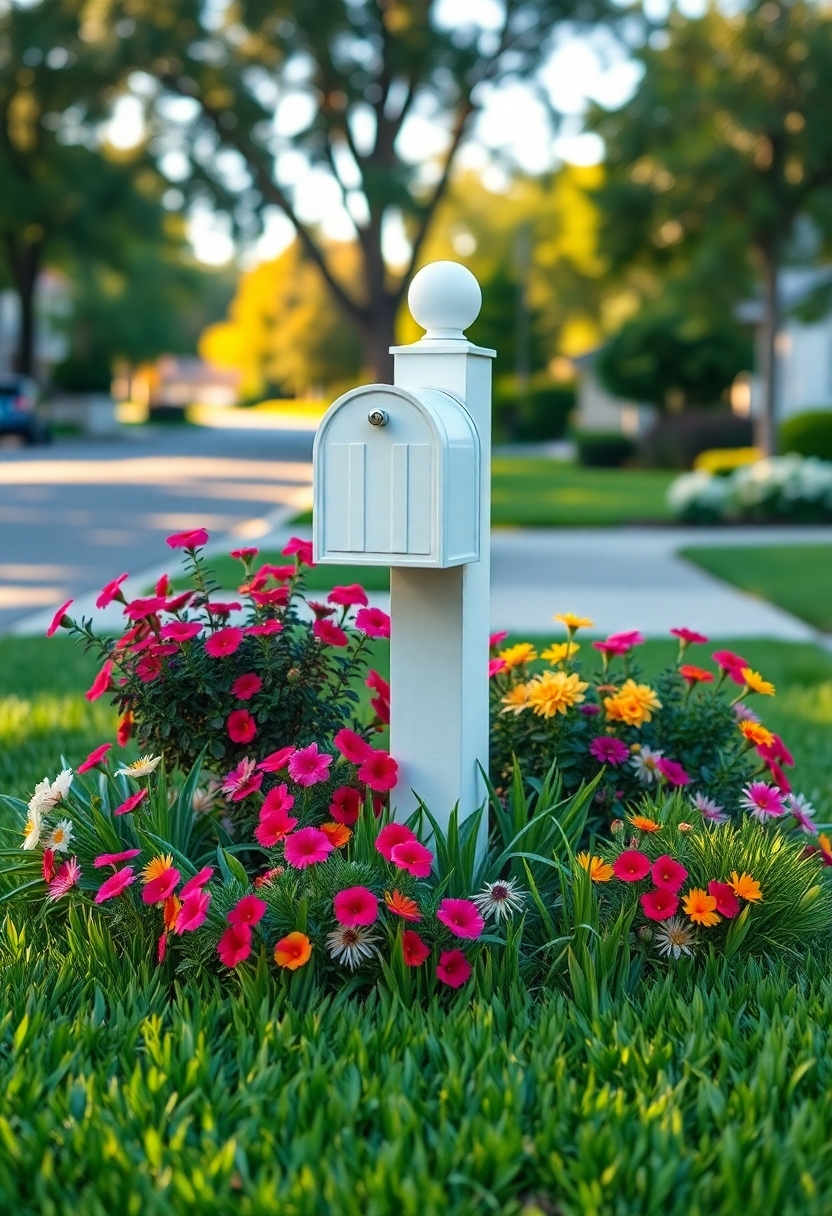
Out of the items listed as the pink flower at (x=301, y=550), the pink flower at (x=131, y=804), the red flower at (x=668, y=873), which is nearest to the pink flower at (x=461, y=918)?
the red flower at (x=668, y=873)

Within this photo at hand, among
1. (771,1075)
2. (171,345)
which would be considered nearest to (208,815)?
(771,1075)

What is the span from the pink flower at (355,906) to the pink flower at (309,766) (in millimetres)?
360

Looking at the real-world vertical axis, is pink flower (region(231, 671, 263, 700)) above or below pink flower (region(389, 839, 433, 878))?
above

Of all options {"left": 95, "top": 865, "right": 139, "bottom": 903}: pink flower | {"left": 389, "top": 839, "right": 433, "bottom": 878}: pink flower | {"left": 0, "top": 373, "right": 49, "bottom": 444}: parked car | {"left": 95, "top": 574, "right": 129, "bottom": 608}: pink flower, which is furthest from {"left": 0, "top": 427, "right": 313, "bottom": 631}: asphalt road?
{"left": 389, "top": 839, "right": 433, "bottom": 878}: pink flower

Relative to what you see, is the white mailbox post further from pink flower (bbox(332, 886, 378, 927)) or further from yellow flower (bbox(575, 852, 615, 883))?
pink flower (bbox(332, 886, 378, 927))

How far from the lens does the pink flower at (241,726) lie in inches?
134

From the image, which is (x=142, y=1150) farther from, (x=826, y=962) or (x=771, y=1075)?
(x=826, y=962)

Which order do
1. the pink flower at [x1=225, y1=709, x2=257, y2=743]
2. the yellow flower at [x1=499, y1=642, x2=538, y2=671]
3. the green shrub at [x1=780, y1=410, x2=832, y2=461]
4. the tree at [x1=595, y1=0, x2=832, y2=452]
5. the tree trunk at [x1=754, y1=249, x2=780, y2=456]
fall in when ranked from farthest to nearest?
the green shrub at [x1=780, y1=410, x2=832, y2=461] → the tree trunk at [x1=754, y1=249, x2=780, y2=456] → the tree at [x1=595, y1=0, x2=832, y2=452] → the yellow flower at [x1=499, y1=642, x2=538, y2=671] → the pink flower at [x1=225, y1=709, x2=257, y2=743]

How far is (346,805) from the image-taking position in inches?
128

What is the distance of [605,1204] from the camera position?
213 centimetres

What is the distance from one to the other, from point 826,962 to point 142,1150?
1.59 metres

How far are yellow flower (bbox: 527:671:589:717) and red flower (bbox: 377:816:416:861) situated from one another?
719 mm

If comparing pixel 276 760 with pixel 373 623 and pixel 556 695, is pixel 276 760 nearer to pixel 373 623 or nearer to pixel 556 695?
pixel 373 623

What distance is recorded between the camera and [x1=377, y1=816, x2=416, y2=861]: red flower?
2973mm
